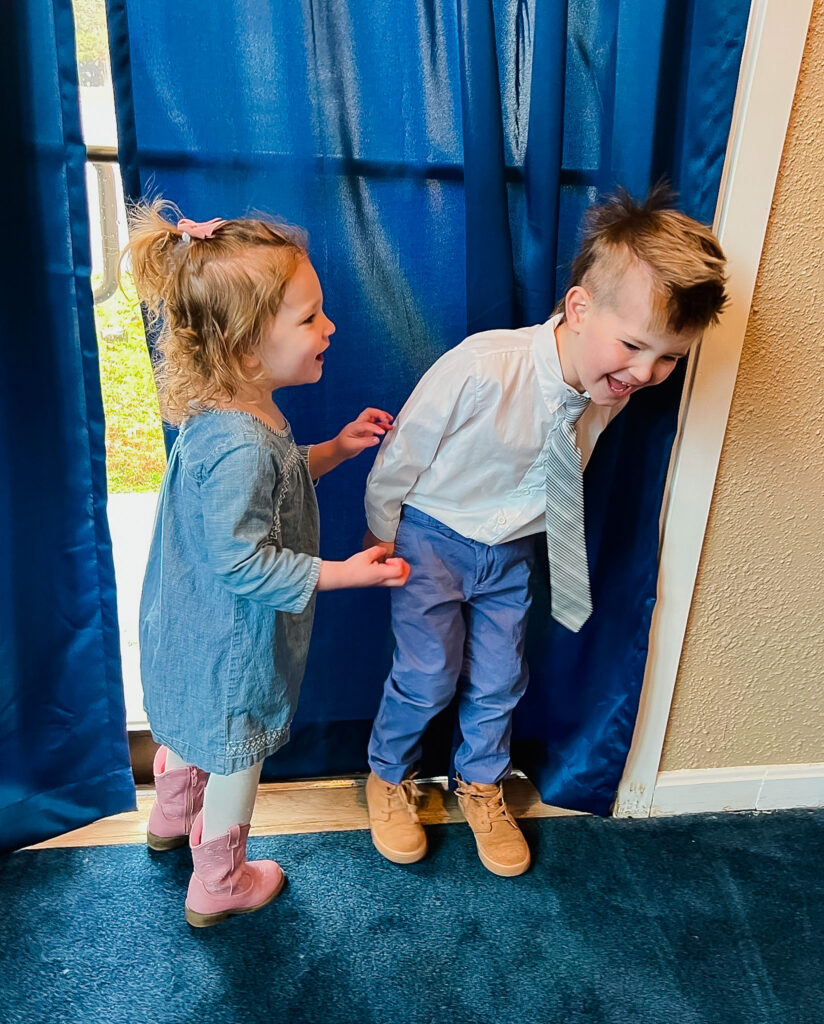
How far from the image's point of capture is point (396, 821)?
137 centimetres

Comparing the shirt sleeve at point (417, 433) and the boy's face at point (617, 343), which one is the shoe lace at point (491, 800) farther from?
the boy's face at point (617, 343)

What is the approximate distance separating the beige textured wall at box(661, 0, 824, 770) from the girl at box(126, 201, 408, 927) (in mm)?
561

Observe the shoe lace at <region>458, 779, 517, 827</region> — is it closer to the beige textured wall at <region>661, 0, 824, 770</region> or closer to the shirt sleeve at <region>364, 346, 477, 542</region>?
the beige textured wall at <region>661, 0, 824, 770</region>

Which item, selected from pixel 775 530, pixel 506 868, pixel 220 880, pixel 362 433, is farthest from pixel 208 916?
pixel 775 530

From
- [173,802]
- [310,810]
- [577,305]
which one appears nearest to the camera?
[577,305]

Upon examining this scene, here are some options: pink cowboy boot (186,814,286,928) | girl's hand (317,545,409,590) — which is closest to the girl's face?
girl's hand (317,545,409,590)

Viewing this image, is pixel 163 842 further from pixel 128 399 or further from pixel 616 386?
pixel 616 386

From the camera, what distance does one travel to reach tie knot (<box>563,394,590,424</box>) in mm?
1101

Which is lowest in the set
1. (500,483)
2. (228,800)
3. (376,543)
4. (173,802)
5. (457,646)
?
(173,802)

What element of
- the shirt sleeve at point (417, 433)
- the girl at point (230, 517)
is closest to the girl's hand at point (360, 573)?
the girl at point (230, 517)

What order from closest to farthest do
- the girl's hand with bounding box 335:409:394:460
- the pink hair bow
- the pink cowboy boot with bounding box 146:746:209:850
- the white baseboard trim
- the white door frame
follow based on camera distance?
the pink hair bow
the white door frame
the girl's hand with bounding box 335:409:394:460
the pink cowboy boot with bounding box 146:746:209:850
the white baseboard trim

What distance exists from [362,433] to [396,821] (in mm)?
651

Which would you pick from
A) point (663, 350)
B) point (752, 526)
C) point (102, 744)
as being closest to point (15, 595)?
point (102, 744)

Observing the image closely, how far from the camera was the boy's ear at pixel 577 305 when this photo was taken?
41.6 inches
